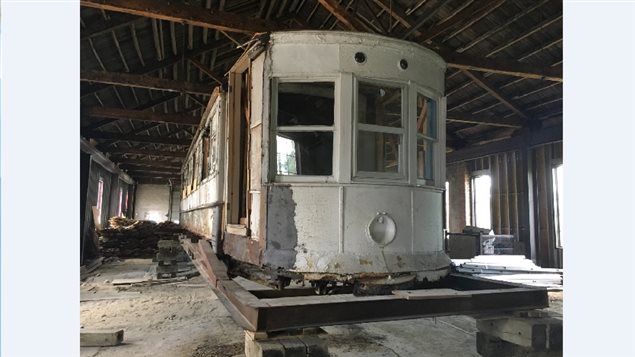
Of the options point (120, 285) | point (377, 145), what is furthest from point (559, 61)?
point (120, 285)

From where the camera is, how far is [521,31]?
31.6 feet

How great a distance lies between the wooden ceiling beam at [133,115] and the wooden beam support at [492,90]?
8.15 meters

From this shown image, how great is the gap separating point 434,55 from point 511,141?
1024 centimetres

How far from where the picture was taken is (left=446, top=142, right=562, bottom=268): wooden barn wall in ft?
42.4

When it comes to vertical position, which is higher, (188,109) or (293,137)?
(188,109)

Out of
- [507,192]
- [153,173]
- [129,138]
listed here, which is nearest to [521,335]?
[507,192]

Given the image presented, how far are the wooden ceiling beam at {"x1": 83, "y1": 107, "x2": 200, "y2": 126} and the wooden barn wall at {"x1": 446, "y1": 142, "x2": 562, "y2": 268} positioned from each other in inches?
404

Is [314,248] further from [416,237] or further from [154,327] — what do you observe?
[154,327]

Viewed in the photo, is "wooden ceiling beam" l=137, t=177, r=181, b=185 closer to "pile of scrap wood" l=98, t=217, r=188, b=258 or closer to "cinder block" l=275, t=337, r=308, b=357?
"pile of scrap wood" l=98, t=217, r=188, b=258

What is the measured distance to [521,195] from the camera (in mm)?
13992

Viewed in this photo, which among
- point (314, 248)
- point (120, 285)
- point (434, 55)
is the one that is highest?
point (434, 55)

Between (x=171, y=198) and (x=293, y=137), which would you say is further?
(x=171, y=198)

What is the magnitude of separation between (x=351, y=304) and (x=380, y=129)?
68.1 inches

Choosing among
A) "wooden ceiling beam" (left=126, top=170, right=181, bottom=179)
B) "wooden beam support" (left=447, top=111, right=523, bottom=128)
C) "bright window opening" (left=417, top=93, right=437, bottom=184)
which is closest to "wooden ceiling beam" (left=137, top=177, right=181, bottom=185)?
"wooden ceiling beam" (left=126, top=170, right=181, bottom=179)
